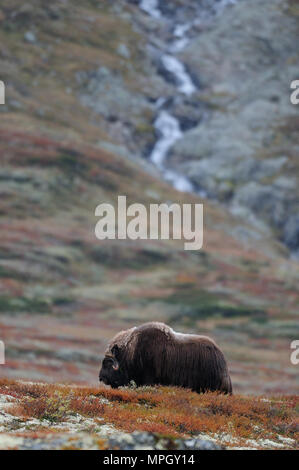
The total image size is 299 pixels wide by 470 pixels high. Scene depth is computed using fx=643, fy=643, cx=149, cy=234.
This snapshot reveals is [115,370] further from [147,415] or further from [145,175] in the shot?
[145,175]

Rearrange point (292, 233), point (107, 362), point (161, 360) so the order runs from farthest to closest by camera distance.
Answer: point (292, 233), point (107, 362), point (161, 360)

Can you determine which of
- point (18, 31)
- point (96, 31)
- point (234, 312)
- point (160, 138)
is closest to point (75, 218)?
point (234, 312)

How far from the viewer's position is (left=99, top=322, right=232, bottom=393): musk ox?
43.9 ft

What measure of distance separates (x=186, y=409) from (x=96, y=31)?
165842mm

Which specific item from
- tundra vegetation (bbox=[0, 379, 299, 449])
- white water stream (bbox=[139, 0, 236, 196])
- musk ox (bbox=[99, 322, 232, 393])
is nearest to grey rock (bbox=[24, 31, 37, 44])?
white water stream (bbox=[139, 0, 236, 196])

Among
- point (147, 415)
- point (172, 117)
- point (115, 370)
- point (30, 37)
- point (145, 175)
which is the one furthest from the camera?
point (30, 37)

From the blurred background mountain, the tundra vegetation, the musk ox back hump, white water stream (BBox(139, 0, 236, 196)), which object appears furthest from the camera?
white water stream (BBox(139, 0, 236, 196))

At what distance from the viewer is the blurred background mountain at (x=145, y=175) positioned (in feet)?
210

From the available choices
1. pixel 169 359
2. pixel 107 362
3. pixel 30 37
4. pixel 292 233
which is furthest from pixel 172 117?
pixel 169 359

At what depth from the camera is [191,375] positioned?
13.6 meters

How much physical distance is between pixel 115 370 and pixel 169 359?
3.91 feet

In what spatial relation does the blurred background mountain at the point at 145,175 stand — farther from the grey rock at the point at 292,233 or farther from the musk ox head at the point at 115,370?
the musk ox head at the point at 115,370

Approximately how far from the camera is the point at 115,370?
44.7 feet

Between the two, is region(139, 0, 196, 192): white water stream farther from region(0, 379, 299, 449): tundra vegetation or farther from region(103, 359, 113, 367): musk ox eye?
region(0, 379, 299, 449): tundra vegetation
